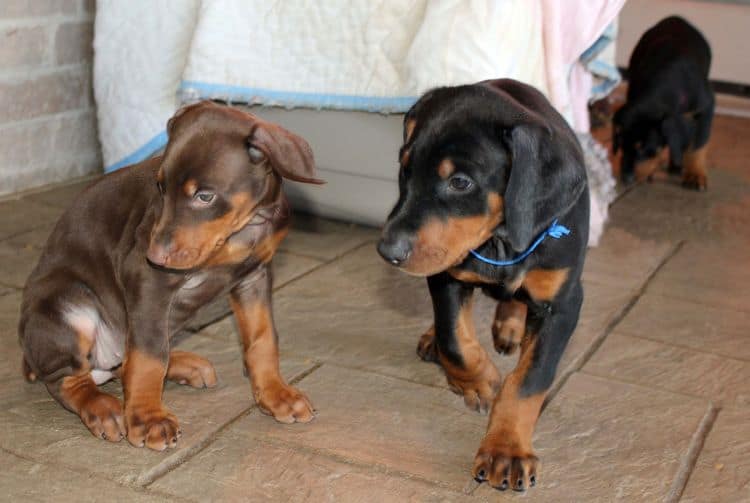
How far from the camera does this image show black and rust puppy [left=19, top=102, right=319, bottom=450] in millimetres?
2418

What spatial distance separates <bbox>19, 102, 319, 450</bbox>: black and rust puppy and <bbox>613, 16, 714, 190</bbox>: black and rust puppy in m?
3.29

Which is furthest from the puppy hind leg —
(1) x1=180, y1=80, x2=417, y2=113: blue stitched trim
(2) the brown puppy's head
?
(1) x1=180, y1=80, x2=417, y2=113: blue stitched trim

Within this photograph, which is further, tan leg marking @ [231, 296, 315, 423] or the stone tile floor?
tan leg marking @ [231, 296, 315, 423]

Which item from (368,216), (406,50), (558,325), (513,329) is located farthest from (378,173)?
(558,325)

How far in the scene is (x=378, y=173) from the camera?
4312mm

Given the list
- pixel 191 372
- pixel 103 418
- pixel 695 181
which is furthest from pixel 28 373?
pixel 695 181

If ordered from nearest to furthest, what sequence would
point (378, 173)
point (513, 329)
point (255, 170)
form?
point (255, 170), point (513, 329), point (378, 173)

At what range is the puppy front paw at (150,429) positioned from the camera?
258 cm

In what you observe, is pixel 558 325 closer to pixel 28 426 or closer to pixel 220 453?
pixel 220 453

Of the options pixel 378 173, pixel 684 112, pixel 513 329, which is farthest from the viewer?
pixel 684 112

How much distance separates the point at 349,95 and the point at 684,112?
7.48 ft

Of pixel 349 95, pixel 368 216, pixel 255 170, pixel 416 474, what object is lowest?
pixel 368 216

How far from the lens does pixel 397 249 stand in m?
2.36

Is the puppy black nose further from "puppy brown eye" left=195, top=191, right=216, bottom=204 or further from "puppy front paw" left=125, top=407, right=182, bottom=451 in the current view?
"puppy front paw" left=125, top=407, right=182, bottom=451
